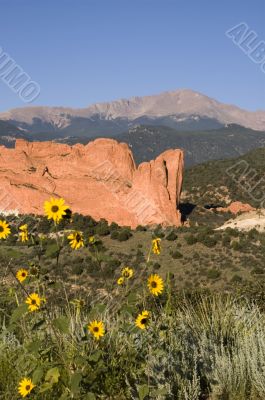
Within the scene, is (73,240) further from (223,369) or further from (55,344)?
(223,369)

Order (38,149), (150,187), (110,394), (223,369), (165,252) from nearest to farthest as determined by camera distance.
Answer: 1. (110,394)
2. (223,369)
3. (165,252)
4. (150,187)
5. (38,149)

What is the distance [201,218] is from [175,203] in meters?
10.7

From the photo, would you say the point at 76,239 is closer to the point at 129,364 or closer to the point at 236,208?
the point at 129,364

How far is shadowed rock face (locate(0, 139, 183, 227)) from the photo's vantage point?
55406 millimetres

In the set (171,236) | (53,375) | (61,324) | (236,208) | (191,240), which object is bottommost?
(191,240)

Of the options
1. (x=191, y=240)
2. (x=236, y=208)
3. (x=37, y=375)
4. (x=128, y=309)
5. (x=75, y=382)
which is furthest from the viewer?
(x=236, y=208)

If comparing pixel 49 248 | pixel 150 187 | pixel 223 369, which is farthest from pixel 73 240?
pixel 150 187

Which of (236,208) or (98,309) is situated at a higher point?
(98,309)

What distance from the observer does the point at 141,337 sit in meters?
5.30

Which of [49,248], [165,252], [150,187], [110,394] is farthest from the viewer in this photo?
[150,187]

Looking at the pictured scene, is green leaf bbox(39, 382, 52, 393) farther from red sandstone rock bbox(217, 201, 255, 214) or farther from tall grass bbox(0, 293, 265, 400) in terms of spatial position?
red sandstone rock bbox(217, 201, 255, 214)

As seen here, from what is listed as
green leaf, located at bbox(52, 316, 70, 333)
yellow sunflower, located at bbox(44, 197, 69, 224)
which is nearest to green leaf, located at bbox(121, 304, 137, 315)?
green leaf, located at bbox(52, 316, 70, 333)

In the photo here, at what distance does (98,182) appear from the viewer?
5853 centimetres

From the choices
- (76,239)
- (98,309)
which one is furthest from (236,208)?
Answer: (76,239)
